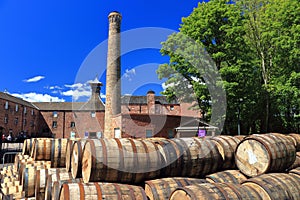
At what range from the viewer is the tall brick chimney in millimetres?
26578

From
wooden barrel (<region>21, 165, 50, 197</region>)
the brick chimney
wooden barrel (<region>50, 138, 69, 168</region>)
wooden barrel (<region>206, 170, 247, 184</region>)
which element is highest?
the brick chimney

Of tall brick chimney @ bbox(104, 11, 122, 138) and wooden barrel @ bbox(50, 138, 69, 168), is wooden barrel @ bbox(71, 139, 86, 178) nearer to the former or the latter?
wooden barrel @ bbox(50, 138, 69, 168)

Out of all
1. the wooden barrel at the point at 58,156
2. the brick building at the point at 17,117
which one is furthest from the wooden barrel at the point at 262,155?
the brick building at the point at 17,117

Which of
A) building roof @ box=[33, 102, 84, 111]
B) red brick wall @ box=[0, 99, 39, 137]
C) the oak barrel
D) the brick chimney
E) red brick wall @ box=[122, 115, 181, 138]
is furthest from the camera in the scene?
building roof @ box=[33, 102, 84, 111]

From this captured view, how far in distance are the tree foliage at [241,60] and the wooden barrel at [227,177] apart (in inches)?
381

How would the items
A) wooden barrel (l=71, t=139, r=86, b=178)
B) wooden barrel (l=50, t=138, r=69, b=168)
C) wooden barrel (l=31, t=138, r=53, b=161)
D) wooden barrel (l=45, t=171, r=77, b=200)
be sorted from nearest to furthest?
wooden barrel (l=45, t=171, r=77, b=200) → wooden barrel (l=71, t=139, r=86, b=178) → wooden barrel (l=50, t=138, r=69, b=168) → wooden barrel (l=31, t=138, r=53, b=161)

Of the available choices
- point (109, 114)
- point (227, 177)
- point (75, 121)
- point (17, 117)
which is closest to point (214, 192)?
point (227, 177)

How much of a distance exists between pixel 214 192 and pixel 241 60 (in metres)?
13.6

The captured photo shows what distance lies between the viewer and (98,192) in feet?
13.0

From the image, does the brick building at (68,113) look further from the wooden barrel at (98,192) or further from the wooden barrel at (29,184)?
the wooden barrel at (98,192)

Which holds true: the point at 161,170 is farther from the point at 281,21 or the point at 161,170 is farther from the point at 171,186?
the point at 281,21

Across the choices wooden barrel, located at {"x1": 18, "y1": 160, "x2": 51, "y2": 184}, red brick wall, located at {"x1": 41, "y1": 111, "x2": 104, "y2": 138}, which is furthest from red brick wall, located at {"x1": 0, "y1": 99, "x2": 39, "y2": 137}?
wooden barrel, located at {"x1": 18, "y1": 160, "x2": 51, "y2": 184}

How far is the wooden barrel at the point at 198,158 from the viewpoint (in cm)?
554

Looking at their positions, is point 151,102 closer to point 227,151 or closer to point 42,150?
point 42,150
